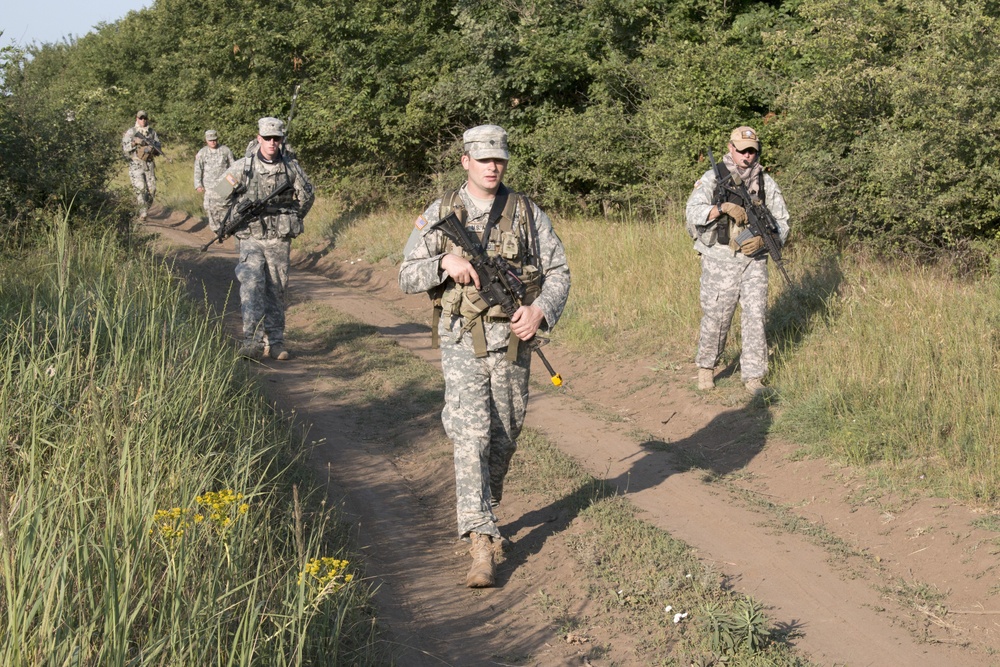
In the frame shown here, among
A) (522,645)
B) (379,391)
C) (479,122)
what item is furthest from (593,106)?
(522,645)

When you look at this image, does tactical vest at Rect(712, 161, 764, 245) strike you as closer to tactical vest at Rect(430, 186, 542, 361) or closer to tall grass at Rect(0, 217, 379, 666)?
tactical vest at Rect(430, 186, 542, 361)

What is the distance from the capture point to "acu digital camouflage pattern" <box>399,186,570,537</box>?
17.7 ft

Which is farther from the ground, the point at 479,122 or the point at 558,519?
the point at 479,122

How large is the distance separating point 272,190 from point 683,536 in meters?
5.74

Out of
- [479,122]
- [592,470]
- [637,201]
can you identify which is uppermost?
[479,122]

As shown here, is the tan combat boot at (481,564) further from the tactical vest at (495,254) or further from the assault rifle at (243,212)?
the assault rifle at (243,212)

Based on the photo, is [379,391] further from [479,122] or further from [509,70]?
[479,122]

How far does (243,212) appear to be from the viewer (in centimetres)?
991

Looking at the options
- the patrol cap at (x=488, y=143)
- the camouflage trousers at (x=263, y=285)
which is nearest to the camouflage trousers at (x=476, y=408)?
the patrol cap at (x=488, y=143)

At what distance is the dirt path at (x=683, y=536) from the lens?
15.7 ft

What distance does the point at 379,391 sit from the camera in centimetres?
921

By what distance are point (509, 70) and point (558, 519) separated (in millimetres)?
11818

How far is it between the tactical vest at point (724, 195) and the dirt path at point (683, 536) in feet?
4.32

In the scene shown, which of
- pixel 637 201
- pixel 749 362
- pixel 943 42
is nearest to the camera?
pixel 749 362
